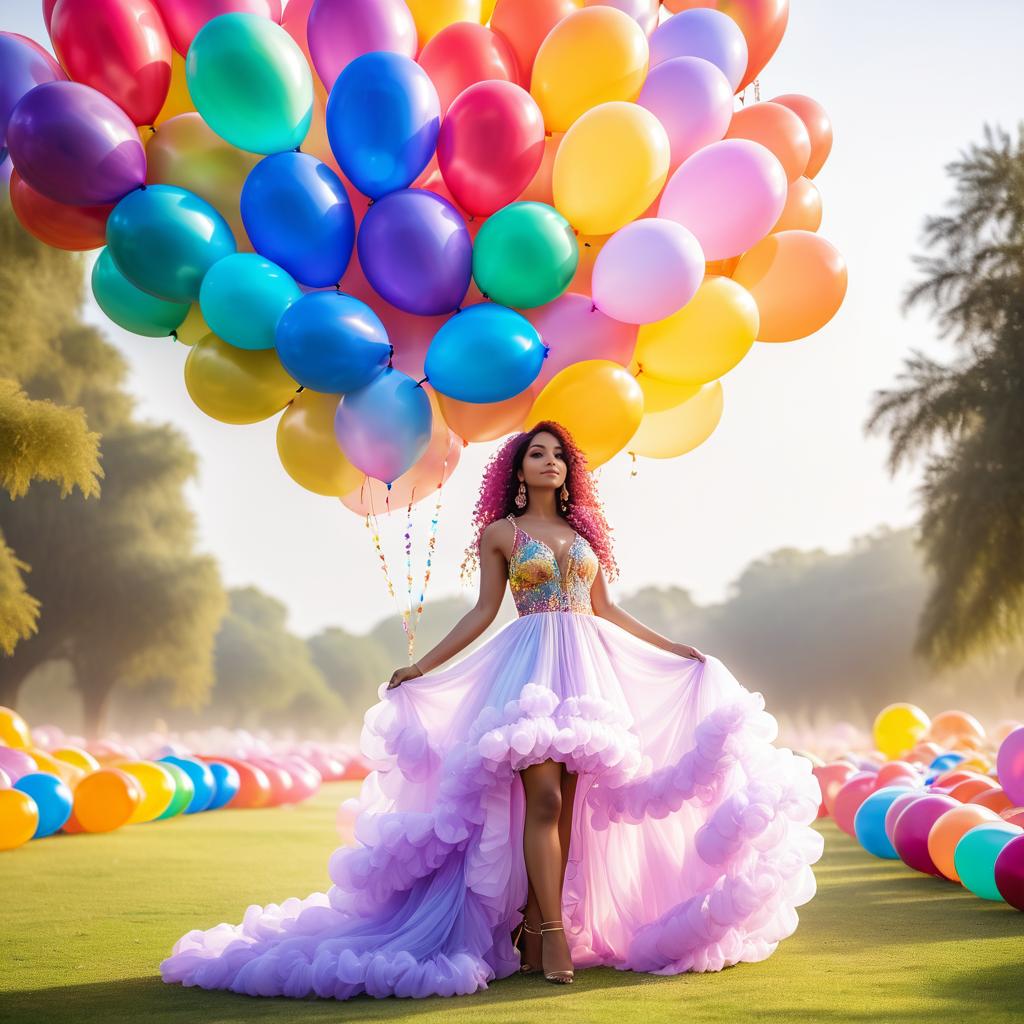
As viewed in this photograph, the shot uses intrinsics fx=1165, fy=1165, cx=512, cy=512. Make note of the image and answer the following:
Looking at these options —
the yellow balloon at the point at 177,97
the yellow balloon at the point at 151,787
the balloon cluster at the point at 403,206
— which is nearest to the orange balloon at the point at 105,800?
the yellow balloon at the point at 151,787

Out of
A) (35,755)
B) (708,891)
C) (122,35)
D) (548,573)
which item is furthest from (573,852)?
(35,755)

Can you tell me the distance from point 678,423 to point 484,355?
1264 millimetres

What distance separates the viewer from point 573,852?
392cm

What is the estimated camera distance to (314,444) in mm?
4430

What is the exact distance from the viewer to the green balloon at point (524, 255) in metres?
4.07

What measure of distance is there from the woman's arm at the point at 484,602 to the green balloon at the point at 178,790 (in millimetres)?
6050

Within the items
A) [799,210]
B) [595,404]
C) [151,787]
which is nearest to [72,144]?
[595,404]

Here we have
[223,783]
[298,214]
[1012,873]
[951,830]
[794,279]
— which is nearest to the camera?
[298,214]

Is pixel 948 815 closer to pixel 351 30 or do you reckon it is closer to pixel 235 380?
pixel 235 380

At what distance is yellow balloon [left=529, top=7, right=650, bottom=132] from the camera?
4.23 metres

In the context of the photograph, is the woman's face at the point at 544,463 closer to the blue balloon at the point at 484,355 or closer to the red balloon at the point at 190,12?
the blue balloon at the point at 484,355

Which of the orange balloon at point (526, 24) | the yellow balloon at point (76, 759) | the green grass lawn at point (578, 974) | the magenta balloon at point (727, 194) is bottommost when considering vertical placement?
the green grass lawn at point (578, 974)

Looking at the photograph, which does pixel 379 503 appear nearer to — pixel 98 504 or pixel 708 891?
pixel 708 891

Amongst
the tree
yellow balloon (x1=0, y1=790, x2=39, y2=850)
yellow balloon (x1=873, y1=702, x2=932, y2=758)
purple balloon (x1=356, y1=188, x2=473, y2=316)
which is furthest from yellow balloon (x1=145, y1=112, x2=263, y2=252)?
Answer: the tree
